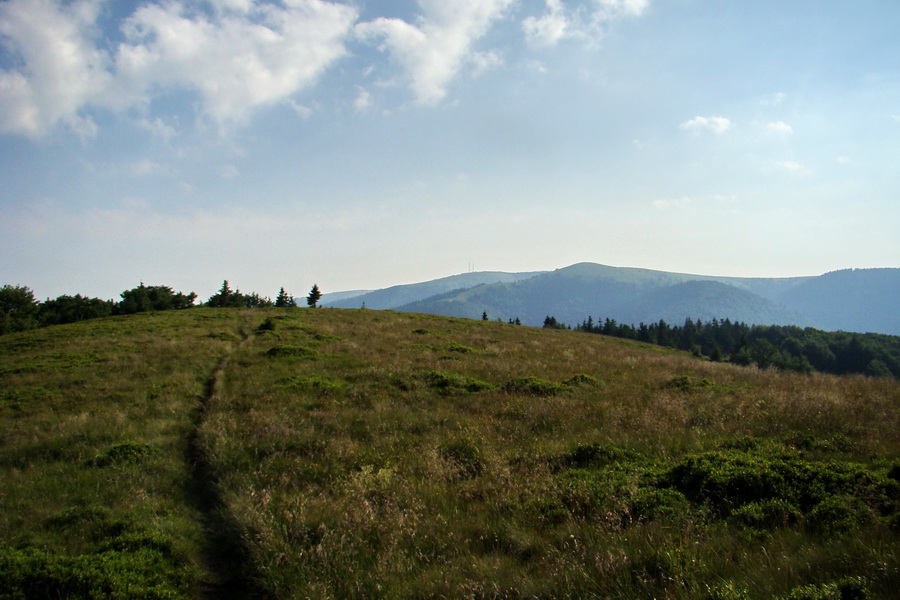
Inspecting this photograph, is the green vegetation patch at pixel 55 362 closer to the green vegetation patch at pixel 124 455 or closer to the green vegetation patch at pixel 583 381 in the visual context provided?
the green vegetation patch at pixel 124 455

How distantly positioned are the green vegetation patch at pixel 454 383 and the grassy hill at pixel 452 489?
0.30 feet

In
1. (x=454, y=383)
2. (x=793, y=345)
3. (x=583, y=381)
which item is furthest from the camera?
(x=793, y=345)

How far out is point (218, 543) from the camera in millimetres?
6195

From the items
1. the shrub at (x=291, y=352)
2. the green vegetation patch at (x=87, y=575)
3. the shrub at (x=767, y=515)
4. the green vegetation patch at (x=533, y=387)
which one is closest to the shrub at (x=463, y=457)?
the shrub at (x=767, y=515)

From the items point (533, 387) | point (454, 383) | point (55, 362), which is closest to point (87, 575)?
point (454, 383)

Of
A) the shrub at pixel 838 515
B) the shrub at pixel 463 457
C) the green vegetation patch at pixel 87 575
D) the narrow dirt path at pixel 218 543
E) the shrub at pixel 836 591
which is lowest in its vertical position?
the narrow dirt path at pixel 218 543

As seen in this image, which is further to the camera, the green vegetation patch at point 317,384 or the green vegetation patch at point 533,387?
the green vegetation patch at point 317,384

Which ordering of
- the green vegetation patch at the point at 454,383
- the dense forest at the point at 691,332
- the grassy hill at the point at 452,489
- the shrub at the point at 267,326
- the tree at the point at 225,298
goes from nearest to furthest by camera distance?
the grassy hill at the point at 452,489 < the green vegetation patch at the point at 454,383 < the shrub at the point at 267,326 < the dense forest at the point at 691,332 < the tree at the point at 225,298

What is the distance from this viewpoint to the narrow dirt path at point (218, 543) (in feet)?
17.1

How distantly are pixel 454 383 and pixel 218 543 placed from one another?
29.2 feet

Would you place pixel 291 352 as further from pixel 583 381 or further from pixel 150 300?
pixel 150 300

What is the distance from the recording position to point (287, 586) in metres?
4.90

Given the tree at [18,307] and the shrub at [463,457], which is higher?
the tree at [18,307]

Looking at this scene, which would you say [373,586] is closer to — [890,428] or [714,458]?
[714,458]
